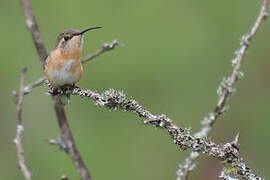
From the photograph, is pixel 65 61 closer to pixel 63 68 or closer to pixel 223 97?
pixel 63 68

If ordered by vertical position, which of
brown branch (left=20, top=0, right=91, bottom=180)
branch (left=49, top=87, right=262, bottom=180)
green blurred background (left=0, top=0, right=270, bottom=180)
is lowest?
branch (left=49, top=87, right=262, bottom=180)

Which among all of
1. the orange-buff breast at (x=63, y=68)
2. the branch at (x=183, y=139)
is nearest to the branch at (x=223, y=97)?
the branch at (x=183, y=139)

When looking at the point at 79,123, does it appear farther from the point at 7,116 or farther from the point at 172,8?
the point at 172,8

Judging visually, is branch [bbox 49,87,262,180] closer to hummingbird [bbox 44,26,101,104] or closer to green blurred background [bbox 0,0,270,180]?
hummingbird [bbox 44,26,101,104]

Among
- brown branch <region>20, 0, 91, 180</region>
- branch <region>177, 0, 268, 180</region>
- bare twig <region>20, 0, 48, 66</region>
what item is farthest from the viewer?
bare twig <region>20, 0, 48, 66</region>

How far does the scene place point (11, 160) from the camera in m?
6.91

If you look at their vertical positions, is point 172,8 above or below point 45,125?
above

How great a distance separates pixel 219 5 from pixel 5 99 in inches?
124

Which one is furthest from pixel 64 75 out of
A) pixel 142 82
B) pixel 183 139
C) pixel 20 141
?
pixel 142 82

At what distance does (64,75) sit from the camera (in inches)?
138

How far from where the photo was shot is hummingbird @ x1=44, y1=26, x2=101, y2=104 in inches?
137

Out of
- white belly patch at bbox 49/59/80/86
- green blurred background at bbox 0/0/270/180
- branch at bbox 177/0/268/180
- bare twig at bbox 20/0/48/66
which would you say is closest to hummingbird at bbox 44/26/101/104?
white belly patch at bbox 49/59/80/86

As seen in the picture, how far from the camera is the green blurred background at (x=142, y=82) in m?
7.05

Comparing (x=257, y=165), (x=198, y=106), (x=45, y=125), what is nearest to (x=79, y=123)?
(x=45, y=125)
